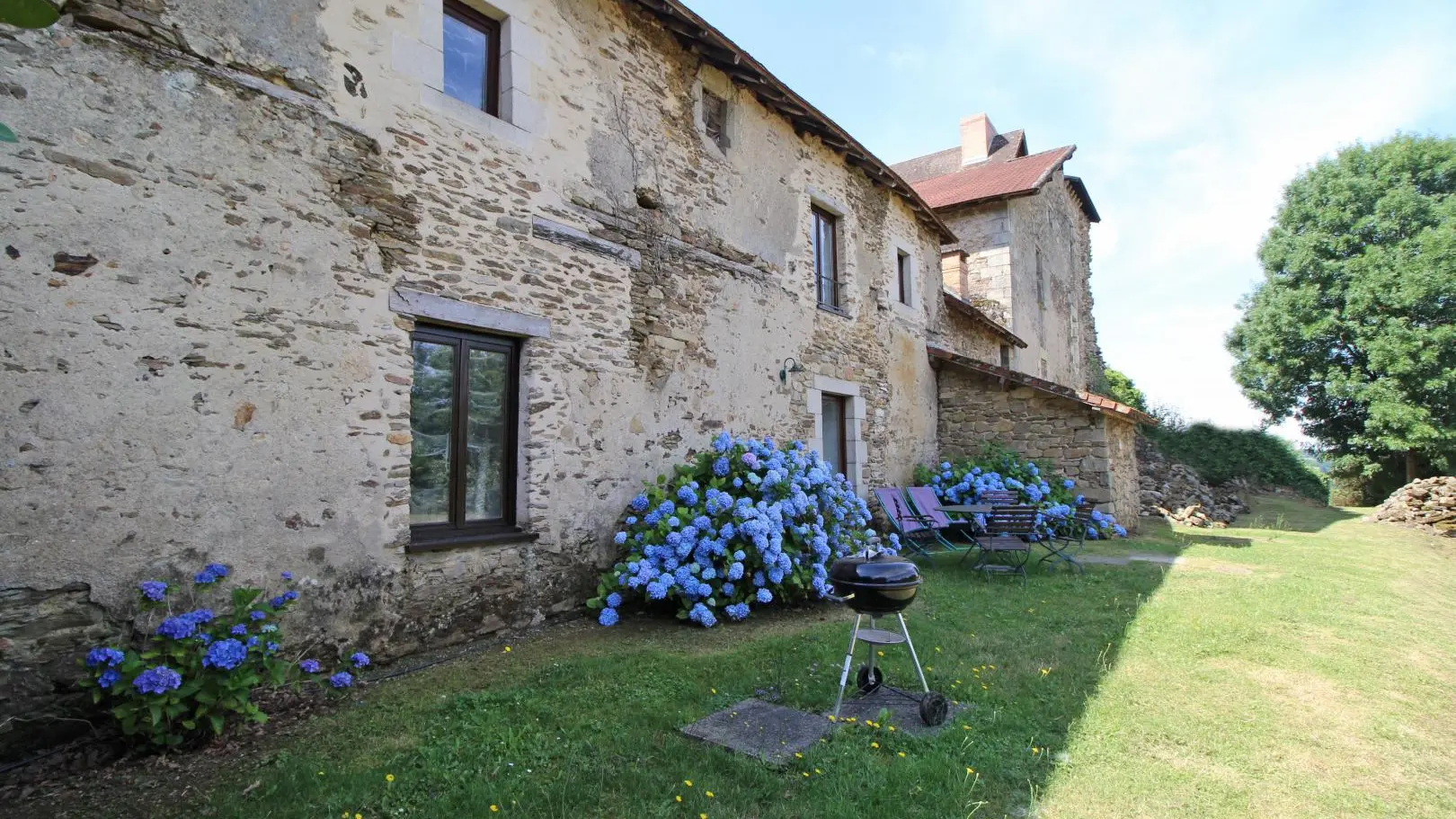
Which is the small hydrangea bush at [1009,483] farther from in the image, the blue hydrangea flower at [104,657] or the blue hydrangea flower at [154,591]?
the blue hydrangea flower at [104,657]

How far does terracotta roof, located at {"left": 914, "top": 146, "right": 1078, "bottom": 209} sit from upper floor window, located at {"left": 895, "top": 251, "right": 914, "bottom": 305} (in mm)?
5470

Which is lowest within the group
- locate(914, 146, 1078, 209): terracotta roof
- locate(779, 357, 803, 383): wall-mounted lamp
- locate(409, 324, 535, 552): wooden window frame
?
locate(409, 324, 535, 552): wooden window frame

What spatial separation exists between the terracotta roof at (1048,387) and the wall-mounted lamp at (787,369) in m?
3.71

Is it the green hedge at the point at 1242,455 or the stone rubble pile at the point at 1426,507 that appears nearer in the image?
the stone rubble pile at the point at 1426,507

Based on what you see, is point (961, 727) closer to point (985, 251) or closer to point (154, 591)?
point (154, 591)

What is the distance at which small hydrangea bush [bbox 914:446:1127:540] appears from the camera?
915cm

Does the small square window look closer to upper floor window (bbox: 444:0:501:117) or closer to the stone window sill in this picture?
upper floor window (bbox: 444:0:501:117)

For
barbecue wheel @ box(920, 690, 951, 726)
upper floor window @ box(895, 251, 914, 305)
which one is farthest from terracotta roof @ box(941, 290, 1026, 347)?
barbecue wheel @ box(920, 690, 951, 726)

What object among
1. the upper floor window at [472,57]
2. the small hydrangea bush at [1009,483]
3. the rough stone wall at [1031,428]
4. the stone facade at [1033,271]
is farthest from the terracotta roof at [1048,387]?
the upper floor window at [472,57]

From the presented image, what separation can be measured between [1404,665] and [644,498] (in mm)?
5114

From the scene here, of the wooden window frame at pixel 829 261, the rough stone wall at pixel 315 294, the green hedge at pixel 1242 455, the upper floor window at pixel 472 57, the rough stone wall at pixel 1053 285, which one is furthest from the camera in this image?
the green hedge at pixel 1242 455

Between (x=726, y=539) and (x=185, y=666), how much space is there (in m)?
3.24

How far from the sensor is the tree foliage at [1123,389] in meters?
22.8

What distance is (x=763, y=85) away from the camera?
745cm
